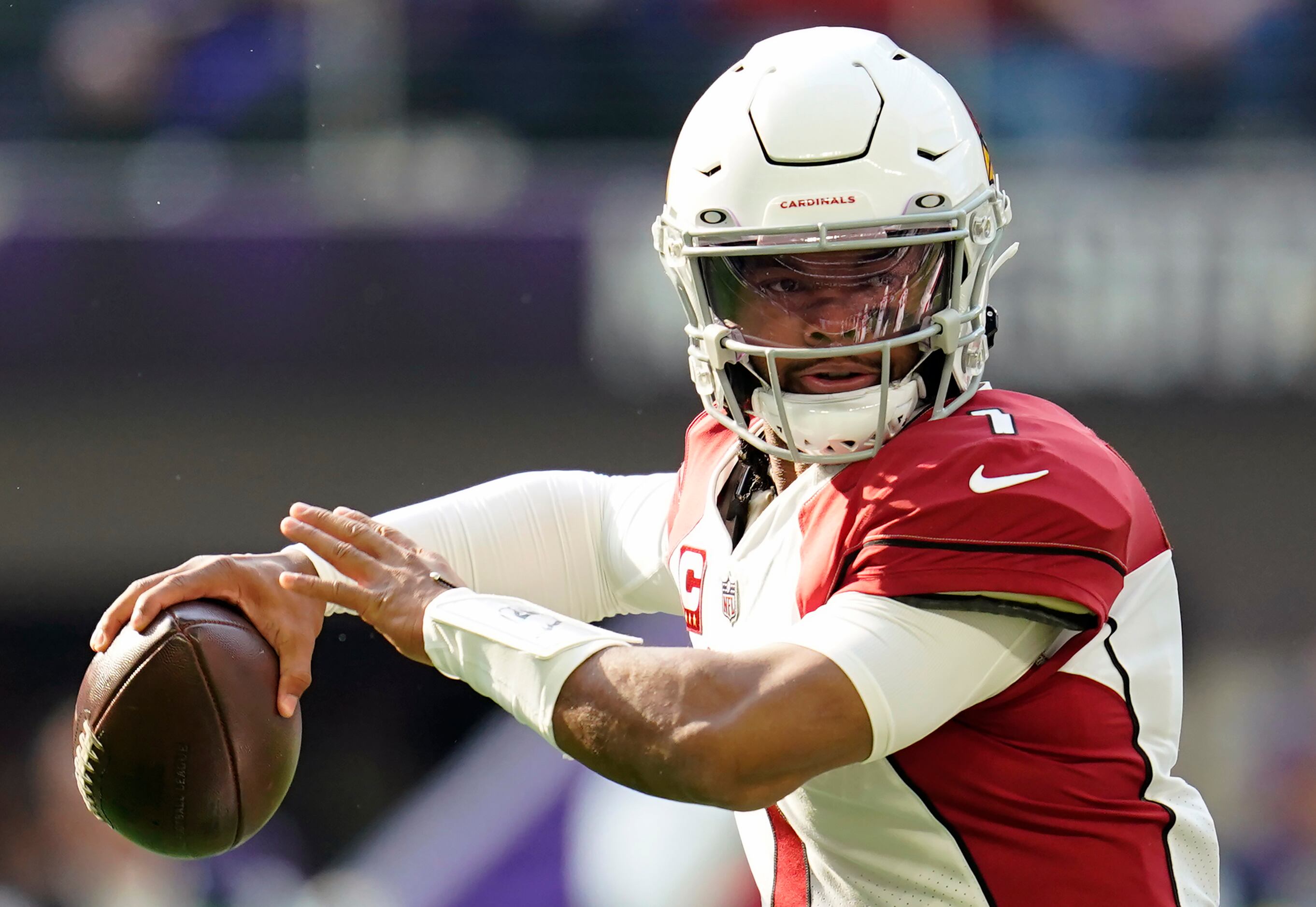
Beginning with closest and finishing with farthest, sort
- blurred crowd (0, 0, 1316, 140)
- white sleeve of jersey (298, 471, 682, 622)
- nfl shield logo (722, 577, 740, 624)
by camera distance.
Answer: nfl shield logo (722, 577, 740, 624)
white sleeve of jersey (298, 471, 682, 622)
blurred crowd (0, 0, 1316, 140)

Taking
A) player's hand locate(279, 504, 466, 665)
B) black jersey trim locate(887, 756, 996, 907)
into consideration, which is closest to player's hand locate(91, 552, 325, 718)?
player's hand locate(279, 504, 466, 665)

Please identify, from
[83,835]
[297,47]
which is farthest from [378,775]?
[297,47]

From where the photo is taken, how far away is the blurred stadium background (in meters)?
4.94

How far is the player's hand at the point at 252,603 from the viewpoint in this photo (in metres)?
2.23

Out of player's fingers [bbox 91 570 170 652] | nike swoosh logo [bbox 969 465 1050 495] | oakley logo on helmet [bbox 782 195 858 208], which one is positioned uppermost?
oakley logo on helmet [bbox 782 195 858 208]

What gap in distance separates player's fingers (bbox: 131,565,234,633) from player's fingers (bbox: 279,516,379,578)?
20 centimetres

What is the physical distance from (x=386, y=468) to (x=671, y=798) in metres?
3.41

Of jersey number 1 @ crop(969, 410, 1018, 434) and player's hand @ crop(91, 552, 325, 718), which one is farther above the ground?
jersey number 1 @ crop(969, 410, 1018, 434)

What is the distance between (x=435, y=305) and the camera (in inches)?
196

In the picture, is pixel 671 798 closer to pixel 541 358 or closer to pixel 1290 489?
pixel 541 358

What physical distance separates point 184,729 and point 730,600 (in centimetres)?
74

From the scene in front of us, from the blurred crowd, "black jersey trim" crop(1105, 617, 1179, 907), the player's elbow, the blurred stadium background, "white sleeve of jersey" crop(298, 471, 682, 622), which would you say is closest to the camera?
the player's elbow

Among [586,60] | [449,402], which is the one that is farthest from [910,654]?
[586,60]

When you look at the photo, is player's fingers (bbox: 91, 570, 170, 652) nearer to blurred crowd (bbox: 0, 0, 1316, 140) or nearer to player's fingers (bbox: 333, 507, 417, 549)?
player's fingers (bbox: 333, 507, 417, 549)
